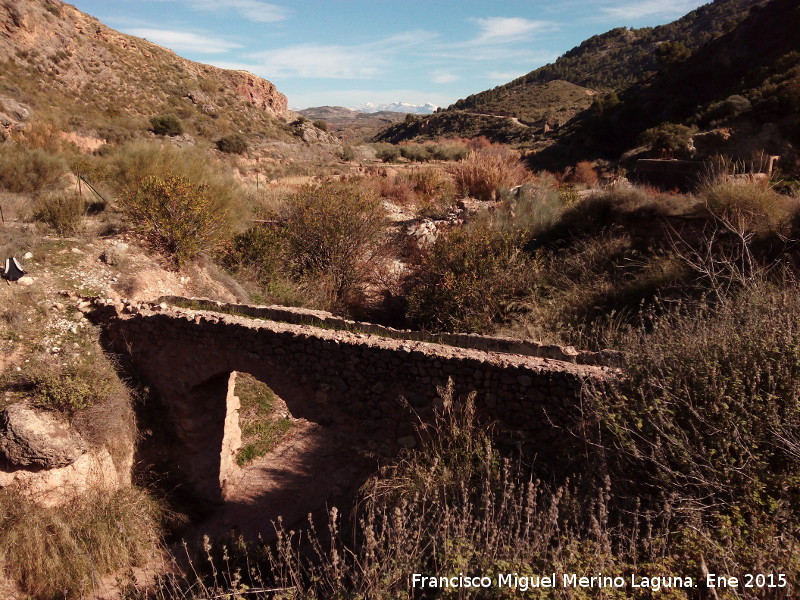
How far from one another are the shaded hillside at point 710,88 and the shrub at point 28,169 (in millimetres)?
19754

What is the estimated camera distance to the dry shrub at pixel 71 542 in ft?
17.6

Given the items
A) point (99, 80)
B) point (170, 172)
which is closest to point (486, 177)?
point (170, 172)

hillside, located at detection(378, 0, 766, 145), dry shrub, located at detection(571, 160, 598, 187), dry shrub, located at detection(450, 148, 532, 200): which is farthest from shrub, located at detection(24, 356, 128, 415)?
hillside, located at detection(378, 0, 766, 145)

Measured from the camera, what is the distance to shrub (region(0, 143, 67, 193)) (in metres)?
11.3

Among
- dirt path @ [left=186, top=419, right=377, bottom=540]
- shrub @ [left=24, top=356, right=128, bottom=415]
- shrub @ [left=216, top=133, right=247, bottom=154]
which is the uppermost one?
shrub @ [left=216, top=133, right=247, bottom=154]

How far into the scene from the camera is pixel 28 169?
11.6m

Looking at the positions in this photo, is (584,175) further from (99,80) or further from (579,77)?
(579,77)

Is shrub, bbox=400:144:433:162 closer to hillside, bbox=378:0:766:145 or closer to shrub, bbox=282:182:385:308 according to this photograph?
hillside, bbox=378:0:766:145

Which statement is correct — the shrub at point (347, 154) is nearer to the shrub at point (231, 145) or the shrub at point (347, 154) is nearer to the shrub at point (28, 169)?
the shrub at point (231, 145)

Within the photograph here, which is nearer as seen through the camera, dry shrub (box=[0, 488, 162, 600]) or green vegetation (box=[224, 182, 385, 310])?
dry shrub (box=[0, 488, 162, 600])

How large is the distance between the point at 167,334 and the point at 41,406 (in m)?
1.64

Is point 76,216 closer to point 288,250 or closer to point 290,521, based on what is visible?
point 288,250

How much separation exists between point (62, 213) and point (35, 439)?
540 cm

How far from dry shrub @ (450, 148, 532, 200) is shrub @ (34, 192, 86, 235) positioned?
10.7 metres
